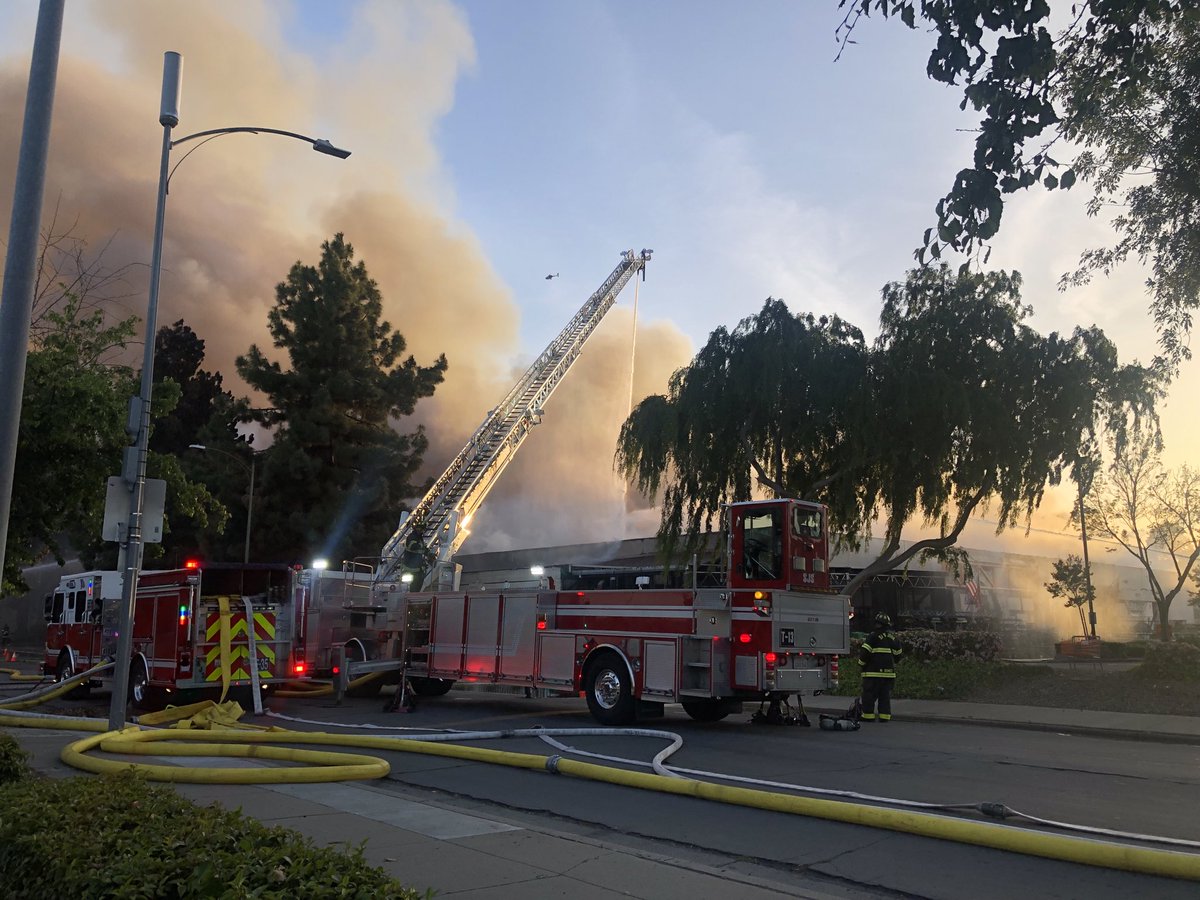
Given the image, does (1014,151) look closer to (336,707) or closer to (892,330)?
(336,707)

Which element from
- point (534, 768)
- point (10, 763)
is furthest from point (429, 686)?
point (10, 763)

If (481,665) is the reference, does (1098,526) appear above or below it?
above

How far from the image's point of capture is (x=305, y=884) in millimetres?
3379

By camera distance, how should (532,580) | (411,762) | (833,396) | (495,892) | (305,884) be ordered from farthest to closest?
(833,396)
(532,580)
(411,762)
(495,892)
(305,884)

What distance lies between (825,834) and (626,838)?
4.71 feet

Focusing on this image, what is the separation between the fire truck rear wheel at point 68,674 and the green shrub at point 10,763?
1374 cm

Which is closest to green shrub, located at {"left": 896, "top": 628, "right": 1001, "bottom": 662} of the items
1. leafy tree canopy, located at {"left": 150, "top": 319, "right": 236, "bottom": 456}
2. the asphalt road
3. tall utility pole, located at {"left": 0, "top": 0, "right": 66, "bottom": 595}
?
the asphalt road

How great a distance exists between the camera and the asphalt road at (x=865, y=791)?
19.6 feet

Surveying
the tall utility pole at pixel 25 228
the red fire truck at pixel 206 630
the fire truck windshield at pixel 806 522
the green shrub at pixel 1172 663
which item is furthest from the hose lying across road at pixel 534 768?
the green shrub at pixel 1172 663

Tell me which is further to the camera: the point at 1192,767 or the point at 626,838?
the point at 1192,767

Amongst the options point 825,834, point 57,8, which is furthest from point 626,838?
point 57,8

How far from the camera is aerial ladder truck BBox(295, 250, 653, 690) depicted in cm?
1728

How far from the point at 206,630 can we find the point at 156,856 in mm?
12708

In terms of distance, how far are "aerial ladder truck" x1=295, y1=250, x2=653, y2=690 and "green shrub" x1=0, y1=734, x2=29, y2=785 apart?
1034 centimetres
